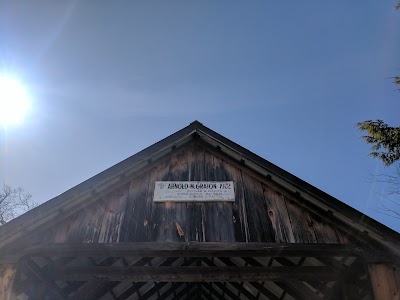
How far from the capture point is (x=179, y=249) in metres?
5.93

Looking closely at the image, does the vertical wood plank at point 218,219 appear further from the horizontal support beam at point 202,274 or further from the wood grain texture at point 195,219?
the horizontal support beam at point 202,274

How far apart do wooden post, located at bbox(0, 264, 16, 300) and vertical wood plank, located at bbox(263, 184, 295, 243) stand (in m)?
4.85

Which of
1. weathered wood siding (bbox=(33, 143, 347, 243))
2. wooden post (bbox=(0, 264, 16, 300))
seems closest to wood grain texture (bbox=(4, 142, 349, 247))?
weathered wood siding (bbox=(33, 143, 347, 243))

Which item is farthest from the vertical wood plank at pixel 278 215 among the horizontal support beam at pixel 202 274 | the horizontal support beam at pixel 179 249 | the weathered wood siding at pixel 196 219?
the horizontal support beam at pixel 202 274

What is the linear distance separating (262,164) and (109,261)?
468cm

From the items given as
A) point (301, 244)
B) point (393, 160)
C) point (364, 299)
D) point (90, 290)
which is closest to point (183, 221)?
point (301, 244)

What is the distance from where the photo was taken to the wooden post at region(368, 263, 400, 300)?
211 inches

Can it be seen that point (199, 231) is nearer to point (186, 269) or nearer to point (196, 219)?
point (196, 219)

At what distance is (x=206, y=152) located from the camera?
7820 millimetres

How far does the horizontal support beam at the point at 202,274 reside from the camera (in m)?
6.84

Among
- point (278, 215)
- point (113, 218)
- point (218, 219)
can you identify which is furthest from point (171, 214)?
point (278, 215)

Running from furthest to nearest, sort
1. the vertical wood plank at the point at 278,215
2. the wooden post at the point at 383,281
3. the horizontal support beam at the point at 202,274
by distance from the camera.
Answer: the horizontal support beam at the point at 202,274
the vertical wood plank at the point at 278,215
the wooden post at the point at 383,281

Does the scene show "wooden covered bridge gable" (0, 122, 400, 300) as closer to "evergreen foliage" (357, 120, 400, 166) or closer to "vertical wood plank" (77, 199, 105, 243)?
"vertical wood plank" (77, 199, 105, 243)

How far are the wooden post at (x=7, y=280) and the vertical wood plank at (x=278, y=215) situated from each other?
4849 millimetres
